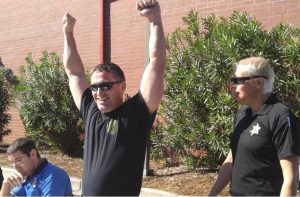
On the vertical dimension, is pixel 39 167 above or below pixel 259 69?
below

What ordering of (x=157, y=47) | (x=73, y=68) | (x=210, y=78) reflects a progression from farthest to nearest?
(x=210, y=78)
(x=73, y=68)
(x=157, y=47)

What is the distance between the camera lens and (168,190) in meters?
7.06

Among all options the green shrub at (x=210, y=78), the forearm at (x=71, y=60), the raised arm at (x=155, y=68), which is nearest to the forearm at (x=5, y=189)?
the forearm at (x=71, y=60)

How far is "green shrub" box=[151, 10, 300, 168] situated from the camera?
6348 mm

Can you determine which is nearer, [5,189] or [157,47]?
[157,47]

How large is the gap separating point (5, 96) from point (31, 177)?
32.7ft

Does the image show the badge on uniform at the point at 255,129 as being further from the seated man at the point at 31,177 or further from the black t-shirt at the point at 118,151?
the seated man at the point at 31,177

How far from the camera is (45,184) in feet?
12.1

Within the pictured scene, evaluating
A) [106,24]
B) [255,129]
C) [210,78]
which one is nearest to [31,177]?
[255,129]

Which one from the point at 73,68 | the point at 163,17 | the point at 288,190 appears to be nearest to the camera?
the point at 288,190

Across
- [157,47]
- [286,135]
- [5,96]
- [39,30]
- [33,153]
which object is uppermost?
[39,30]

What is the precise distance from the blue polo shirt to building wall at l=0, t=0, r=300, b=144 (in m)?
4.87

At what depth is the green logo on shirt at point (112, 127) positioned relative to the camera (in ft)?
9.77

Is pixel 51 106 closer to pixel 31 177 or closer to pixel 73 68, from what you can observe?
pixel 31 177
